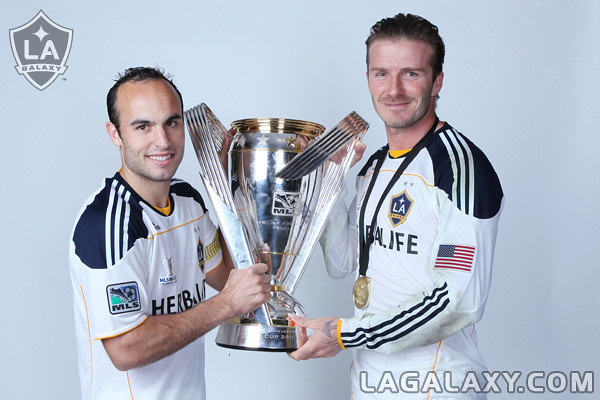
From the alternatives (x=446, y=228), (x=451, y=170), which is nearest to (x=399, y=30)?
(x=451, y=170)

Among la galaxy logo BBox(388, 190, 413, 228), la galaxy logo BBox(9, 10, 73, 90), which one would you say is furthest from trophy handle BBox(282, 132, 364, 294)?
la galaxy logo BBox(9, 10, 73, 90)

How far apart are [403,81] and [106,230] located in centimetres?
110

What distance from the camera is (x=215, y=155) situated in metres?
2.24

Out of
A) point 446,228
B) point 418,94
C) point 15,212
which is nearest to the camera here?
point 446,228

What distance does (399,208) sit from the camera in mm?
2223

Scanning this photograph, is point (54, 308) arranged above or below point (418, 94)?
below

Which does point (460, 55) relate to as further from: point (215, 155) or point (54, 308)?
point (54, 308)

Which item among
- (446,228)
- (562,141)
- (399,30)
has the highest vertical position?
(399,30)

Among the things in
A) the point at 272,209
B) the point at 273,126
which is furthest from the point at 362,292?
the point at 273,126

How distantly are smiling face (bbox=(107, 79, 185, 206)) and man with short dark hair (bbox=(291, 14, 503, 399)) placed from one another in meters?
0.69

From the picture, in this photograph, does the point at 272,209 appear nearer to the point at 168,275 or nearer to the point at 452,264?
the point at 168,275

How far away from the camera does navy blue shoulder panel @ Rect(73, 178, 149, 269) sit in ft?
6.57

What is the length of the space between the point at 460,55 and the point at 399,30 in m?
1.45

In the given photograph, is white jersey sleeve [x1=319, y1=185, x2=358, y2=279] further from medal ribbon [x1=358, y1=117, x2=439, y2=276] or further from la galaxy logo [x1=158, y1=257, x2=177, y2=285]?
la galaxy logo [x1=158, y1=257, x2=177, y2=285]
